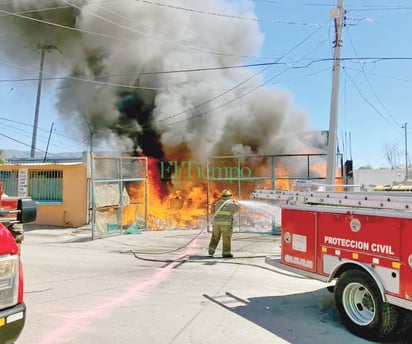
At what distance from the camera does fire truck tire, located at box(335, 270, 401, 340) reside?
3.71m

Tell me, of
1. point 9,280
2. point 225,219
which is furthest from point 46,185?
point 9,280

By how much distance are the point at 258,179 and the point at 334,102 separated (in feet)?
9.32

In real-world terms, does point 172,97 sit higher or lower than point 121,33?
lower

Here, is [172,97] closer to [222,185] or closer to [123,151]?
[123,151]

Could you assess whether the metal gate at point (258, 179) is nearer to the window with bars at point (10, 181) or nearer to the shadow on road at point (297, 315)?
the shadow on road at point (297, 315)

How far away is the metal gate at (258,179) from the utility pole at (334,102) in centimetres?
129

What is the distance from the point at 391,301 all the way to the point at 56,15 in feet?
74.2

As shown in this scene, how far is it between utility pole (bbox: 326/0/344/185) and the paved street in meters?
2.59

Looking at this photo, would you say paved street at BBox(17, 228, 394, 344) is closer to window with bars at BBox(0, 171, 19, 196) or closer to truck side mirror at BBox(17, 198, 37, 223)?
truck side mirror at BBox(17, 198, 37, 223)

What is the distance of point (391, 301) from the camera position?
3578 mm

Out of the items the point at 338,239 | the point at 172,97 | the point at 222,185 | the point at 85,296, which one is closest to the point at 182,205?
the point at 222,185

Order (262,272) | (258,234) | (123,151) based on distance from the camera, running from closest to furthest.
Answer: (262,272), (258,234), (123,151)

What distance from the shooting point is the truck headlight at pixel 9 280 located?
2750 mm

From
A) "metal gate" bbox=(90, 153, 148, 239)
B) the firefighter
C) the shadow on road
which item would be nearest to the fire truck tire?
the shadow on road
